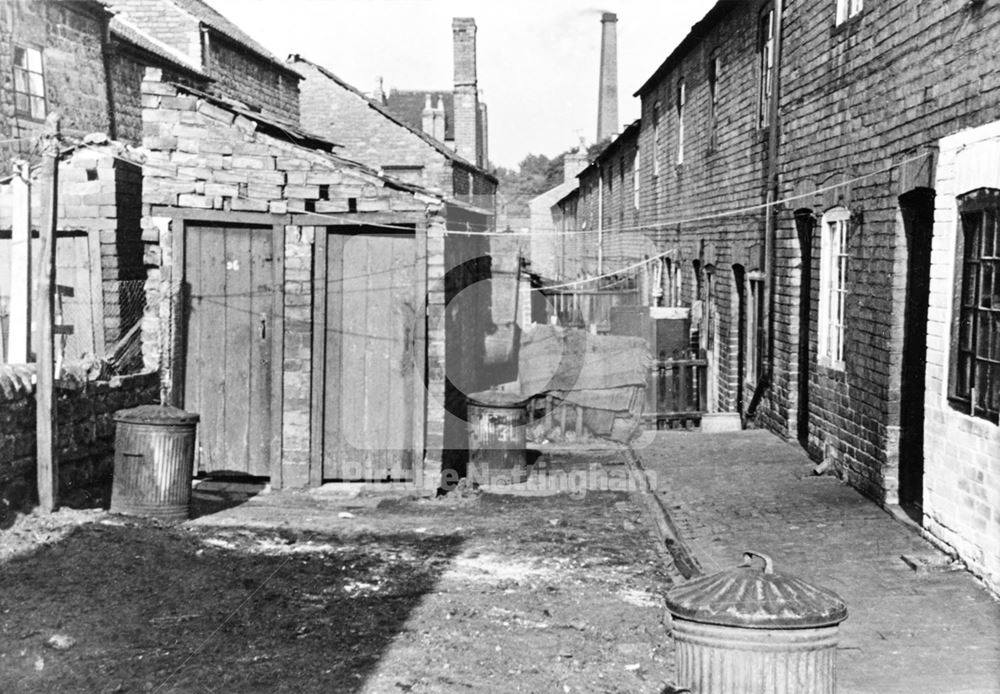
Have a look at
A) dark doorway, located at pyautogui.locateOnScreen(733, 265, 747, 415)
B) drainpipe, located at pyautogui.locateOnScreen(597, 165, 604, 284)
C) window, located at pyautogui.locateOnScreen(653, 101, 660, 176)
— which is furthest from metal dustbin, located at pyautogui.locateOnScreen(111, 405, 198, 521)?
drainpipe, located at pyautogui.locateOnScreen(597, 165, 604, 284)

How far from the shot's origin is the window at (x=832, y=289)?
1104 centimetres

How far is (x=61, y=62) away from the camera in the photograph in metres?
17.2

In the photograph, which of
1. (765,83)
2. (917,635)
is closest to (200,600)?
(917,635)

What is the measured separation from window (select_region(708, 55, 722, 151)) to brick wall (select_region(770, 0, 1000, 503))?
13.2 feet

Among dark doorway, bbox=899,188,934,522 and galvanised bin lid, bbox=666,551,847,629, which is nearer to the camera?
galvanised bin lid, bbox=666,551,847,629

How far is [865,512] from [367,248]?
18.4 ft

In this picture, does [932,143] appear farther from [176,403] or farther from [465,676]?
[176,403]

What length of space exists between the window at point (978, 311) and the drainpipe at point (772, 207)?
16.8 feet

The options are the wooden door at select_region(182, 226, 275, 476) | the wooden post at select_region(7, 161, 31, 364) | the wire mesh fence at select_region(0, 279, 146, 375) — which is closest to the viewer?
the wooden post at select_region(7, 161, 31, 364)

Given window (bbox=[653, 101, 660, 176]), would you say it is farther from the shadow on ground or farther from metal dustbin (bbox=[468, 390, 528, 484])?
the shadow on ground

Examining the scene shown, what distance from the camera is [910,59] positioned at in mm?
8836

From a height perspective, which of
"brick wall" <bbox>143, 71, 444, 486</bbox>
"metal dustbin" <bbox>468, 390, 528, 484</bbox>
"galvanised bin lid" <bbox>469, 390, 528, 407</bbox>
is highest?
"brick wall" <bbox>143, 71, 444, 486</bbox>

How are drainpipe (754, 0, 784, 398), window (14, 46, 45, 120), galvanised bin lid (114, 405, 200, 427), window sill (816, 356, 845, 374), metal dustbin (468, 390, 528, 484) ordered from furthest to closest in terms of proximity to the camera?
window (14, 46, 45, 120) → drainpipe (754, 0, 784, 398) → metal dustbin (468, 390, 528, 484) → window sill (816, 356, 845, 374) → galvanised bin lid (114, 405, 200, 427)

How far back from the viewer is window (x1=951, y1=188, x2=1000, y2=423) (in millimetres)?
7238
